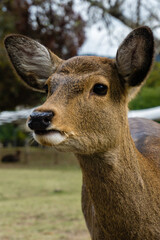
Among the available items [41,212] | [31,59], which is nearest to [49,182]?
[41,212]

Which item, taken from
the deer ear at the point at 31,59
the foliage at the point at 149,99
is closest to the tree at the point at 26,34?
the foliage at the point at 149,99

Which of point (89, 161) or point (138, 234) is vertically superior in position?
point (89, 161)

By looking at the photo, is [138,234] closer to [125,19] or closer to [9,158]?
[125,19]

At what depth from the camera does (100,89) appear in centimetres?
252

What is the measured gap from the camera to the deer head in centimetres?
212

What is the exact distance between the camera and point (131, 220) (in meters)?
2.51

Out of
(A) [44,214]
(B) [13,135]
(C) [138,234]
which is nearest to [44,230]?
(A) [44,214]

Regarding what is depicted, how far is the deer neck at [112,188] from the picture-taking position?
2.51 meters

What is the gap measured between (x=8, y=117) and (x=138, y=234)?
666 cm

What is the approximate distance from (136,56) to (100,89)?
39 centimetres

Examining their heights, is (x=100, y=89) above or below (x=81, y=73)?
below

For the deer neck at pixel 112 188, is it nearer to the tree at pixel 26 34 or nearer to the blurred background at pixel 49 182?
the blurred background at pixel 49 182

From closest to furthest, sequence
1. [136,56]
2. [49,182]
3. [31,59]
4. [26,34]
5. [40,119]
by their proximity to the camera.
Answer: [40,119], [136,56], [31,59], [49,182], [26,34]

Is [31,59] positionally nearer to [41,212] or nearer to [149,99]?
[41,212]
